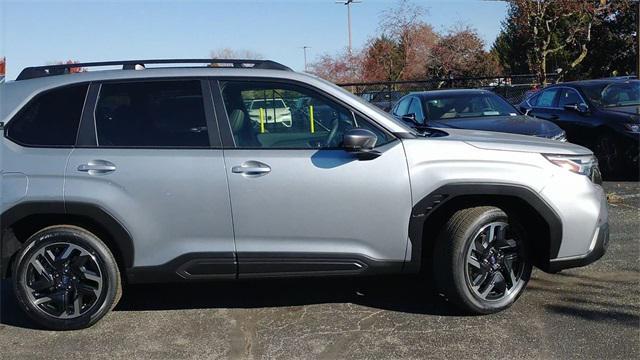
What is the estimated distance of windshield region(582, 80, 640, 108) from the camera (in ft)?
33.0

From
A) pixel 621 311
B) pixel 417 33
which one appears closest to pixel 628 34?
pixel 417 33

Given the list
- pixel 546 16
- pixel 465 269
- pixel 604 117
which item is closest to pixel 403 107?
pixel 604 117

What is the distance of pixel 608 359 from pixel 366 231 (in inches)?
65.1

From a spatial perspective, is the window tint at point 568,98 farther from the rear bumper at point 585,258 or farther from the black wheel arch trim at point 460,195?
the black wheel arch trim at point 460,195

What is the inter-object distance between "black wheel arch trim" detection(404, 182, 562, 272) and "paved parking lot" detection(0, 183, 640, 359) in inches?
20.3

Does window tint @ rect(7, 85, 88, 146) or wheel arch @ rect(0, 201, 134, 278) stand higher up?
window tint @ rect(7, 85, 88, 146)

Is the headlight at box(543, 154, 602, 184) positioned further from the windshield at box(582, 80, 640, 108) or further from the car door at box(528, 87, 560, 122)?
the car door at box(528, 87, 560, 122)

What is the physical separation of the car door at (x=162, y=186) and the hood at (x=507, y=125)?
506 centimetres

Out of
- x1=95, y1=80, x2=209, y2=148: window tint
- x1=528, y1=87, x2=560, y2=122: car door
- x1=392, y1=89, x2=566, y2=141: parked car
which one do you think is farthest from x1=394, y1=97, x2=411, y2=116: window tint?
x1=95, y1=80, x2=209, y2=148: window tint

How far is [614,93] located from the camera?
402 inches

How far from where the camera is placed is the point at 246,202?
4.12 meters

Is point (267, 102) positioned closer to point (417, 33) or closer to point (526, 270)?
point (526, 270)

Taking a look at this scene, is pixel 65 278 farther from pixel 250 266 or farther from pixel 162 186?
pixel 250 266

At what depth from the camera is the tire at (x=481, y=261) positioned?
166 inches
